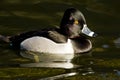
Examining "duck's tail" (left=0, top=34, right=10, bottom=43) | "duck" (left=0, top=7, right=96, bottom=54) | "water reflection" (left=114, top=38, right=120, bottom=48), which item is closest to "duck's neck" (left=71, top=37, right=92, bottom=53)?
"duck" (left=0, top=7, right=96, bottom=54)

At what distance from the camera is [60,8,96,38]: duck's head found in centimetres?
1306

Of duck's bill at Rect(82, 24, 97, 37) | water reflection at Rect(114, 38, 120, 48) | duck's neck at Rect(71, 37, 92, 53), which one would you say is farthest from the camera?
duck's bill at Rect(82, 24, 97, 37)

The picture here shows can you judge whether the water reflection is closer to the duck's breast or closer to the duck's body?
the duck's body

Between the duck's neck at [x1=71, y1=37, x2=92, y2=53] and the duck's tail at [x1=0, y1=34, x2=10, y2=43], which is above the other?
the duck's tail at [x1=0, y1=34, x2=10, y2=43]

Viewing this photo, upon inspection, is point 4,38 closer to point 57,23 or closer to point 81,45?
point 81,45

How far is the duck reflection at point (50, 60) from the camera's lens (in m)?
11.7

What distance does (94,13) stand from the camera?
15328 mm

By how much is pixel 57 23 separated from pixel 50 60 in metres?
2.40

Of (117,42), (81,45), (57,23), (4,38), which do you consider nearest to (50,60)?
(81,45)

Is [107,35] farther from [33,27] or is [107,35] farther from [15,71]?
[15,71]

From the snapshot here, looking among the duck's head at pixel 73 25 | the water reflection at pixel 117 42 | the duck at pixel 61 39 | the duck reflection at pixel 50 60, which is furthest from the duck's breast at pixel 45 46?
the water reflection at pixel 117 42

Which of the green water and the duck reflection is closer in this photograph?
the green water

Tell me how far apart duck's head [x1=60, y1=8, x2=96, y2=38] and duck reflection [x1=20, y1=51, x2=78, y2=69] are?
0.72m

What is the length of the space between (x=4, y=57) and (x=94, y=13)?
392cm
